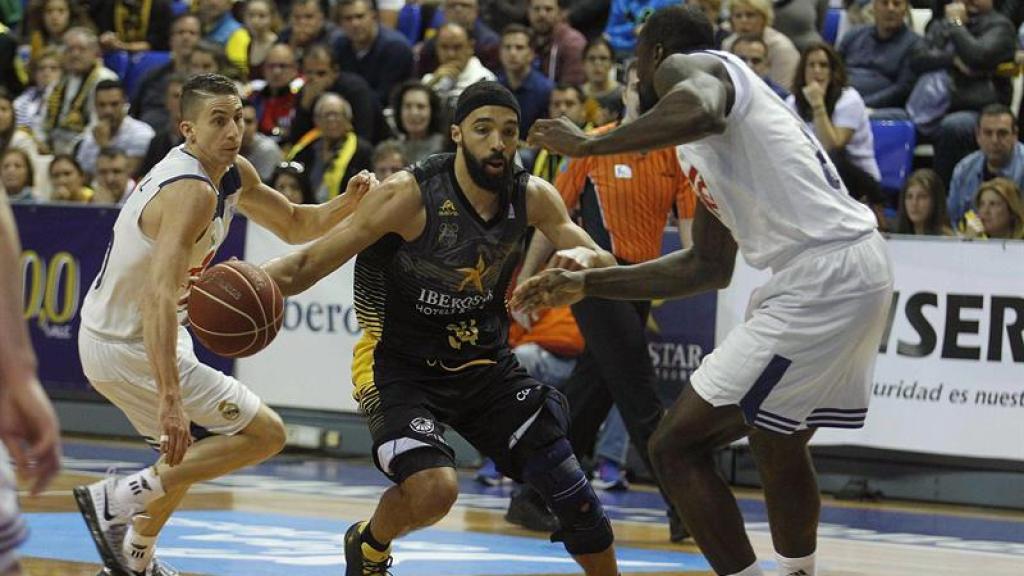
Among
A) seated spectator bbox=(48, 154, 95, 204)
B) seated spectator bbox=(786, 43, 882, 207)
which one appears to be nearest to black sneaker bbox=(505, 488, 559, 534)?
seated spectator bbox=(786, 43, 882, 207)

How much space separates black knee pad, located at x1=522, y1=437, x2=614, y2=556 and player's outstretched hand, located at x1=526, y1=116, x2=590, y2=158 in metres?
1.41

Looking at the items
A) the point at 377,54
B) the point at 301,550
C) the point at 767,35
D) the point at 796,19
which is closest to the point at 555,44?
the point at 377,54

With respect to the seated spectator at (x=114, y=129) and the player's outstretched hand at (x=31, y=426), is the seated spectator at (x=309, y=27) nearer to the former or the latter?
the seated spectator at (x=114, y=129)

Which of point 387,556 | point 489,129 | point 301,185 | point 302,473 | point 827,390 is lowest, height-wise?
point 302,473

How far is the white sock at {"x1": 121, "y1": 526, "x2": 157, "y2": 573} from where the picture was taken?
24.8ft

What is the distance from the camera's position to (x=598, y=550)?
695cm

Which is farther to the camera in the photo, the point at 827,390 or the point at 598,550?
the point at 598,550

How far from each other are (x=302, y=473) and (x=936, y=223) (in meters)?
4.49

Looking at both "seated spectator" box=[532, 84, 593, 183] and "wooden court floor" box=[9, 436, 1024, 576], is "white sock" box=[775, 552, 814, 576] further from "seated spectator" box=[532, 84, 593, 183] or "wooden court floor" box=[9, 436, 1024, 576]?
"seated spectator" box=[532, 84, 593, 183]

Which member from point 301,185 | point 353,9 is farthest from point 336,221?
point 353,9

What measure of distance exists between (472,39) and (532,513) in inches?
266

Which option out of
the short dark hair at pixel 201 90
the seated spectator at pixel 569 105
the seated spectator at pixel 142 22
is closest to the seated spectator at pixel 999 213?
the seated spectator at pixel 569 105

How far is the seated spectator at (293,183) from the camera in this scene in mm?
13336

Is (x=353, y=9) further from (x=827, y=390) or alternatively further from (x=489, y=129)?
(x=827, y=390)
